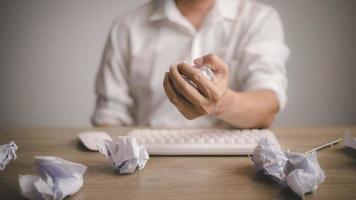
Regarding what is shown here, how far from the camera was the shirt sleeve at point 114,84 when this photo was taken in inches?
35.5

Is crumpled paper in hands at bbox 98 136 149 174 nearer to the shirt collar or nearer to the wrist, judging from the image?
the wrist

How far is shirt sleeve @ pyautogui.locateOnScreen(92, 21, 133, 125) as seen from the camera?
2.96 feet

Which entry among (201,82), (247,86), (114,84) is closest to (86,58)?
(114,84)

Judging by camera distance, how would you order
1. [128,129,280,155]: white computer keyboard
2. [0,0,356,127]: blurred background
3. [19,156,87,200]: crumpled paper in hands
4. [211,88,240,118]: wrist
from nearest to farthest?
[19,156,87,200]: crumpled paper in hands < [128,129,280,155]: white computer keyboard < [211,88,240,118]: wrist < [0,0,356,127]: blurred background

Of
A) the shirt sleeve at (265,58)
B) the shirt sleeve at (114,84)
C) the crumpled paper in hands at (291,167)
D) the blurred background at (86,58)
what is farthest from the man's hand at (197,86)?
the blurred background at (86,58)

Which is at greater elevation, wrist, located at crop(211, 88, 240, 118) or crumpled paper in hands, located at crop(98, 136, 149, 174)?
crumpled paper in hands, located at crop(98, 136, 149, 174)

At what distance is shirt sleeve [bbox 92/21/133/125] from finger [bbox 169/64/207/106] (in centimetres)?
42

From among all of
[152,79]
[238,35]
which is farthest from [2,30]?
[238,35]

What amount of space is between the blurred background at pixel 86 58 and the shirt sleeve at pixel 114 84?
38 cm

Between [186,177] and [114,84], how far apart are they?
59 cm

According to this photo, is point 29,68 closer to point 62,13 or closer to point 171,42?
point 62,13

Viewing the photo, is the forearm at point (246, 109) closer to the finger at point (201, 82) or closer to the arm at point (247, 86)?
the arm at point (247, 86)

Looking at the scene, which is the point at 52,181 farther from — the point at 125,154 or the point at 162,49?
the point at 162,49

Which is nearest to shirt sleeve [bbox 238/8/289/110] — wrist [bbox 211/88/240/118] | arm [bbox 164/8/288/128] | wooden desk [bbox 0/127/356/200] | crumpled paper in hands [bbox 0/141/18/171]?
arm [bbox 164/8/288/128]
